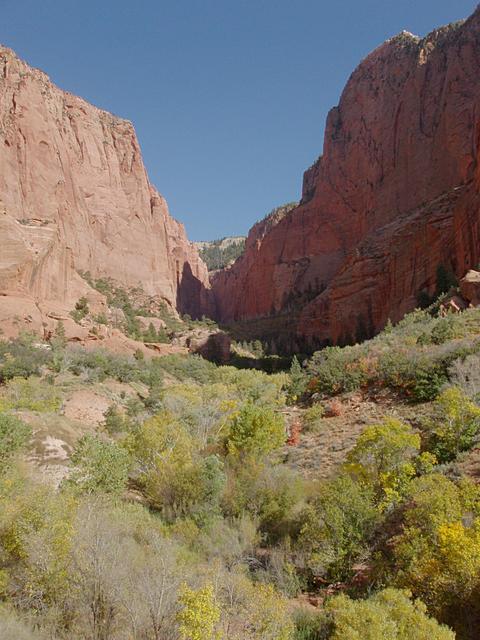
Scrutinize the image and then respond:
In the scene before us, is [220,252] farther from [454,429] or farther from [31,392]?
[454,429]

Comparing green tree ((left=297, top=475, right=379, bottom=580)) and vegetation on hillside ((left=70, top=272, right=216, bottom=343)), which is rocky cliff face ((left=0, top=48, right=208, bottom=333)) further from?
green tree ((left=297, top=475, right=379, bottom=580))

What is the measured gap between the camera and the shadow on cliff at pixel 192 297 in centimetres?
7388

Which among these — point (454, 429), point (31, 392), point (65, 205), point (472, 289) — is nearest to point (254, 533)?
point (454, 429)

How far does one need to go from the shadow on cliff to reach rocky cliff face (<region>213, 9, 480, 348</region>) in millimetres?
7414

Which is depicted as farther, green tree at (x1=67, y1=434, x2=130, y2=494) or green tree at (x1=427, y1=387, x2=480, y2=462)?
green tree at (x1=67, y1=434, x2=130, y2=494)

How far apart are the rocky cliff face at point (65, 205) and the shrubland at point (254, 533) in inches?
962

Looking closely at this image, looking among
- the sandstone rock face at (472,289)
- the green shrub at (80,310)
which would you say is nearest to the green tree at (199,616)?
the sandstone rock face at (472,289)

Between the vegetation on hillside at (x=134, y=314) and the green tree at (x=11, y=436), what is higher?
the vegetation on hillside at (x=134, y=314)

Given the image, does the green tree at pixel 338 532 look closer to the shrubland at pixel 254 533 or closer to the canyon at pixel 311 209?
the shrubland at pixel 254 533

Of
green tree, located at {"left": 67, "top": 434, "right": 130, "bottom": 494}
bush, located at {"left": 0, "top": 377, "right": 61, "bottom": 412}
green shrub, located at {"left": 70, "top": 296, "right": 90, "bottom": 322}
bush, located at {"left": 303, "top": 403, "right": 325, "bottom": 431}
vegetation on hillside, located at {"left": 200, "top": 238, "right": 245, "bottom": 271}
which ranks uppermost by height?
vegetation on hillside, located at {"left": 200, "top": 238, "right": 245, "bottom": 271}

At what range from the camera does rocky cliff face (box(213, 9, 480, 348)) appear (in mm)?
38625

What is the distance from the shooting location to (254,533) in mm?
8258

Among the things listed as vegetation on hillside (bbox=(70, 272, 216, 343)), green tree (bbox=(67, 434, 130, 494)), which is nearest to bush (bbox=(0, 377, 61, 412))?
green tree (bbox=(67, 434, 130, 494))

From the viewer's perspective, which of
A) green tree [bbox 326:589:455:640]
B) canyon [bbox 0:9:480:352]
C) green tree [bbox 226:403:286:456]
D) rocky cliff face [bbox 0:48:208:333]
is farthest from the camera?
canyon [bbox 0:9:480:352]
